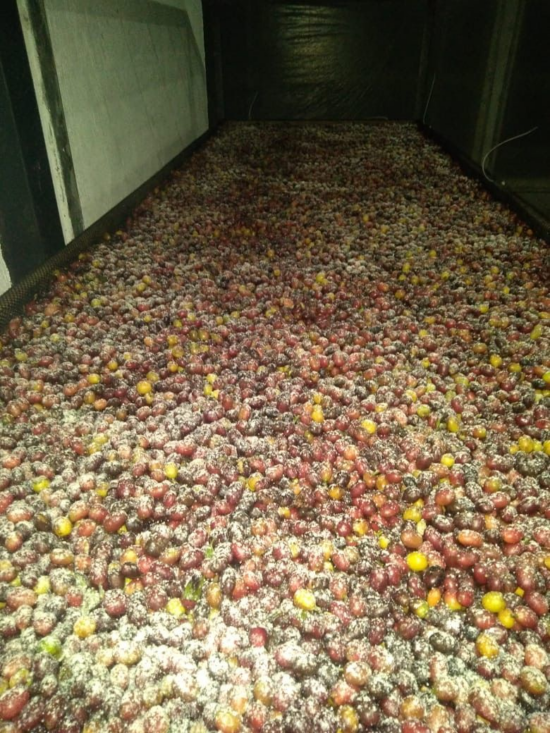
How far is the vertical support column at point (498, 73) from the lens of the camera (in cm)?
552

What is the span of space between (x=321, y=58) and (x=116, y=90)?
518 centimetres

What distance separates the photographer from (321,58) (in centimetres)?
809

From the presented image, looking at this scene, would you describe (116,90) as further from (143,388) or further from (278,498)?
(278,498)

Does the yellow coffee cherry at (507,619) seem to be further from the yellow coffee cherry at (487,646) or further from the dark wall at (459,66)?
the dark wall at (459,66)

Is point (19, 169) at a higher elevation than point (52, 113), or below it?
below

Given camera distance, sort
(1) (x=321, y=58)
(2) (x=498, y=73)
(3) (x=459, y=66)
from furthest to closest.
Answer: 1. (1) (x=321, y=58)
2. (3) (x=459, y=66)
3. (2) (x=498, y=73)

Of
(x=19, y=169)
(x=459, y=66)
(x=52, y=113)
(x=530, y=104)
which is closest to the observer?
(x=19, y=169)

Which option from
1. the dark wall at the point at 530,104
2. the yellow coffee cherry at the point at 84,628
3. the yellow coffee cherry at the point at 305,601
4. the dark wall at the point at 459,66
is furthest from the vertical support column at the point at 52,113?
the dark wall at the point at 459,66

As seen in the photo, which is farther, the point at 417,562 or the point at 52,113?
the point at 52,113

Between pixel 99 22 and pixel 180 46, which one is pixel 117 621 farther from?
pixel 180 46

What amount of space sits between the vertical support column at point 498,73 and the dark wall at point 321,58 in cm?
251

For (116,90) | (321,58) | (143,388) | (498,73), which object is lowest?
(143,388)

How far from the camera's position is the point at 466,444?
186 centimetres

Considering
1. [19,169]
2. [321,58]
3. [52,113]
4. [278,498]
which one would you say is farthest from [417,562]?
[321,58]
